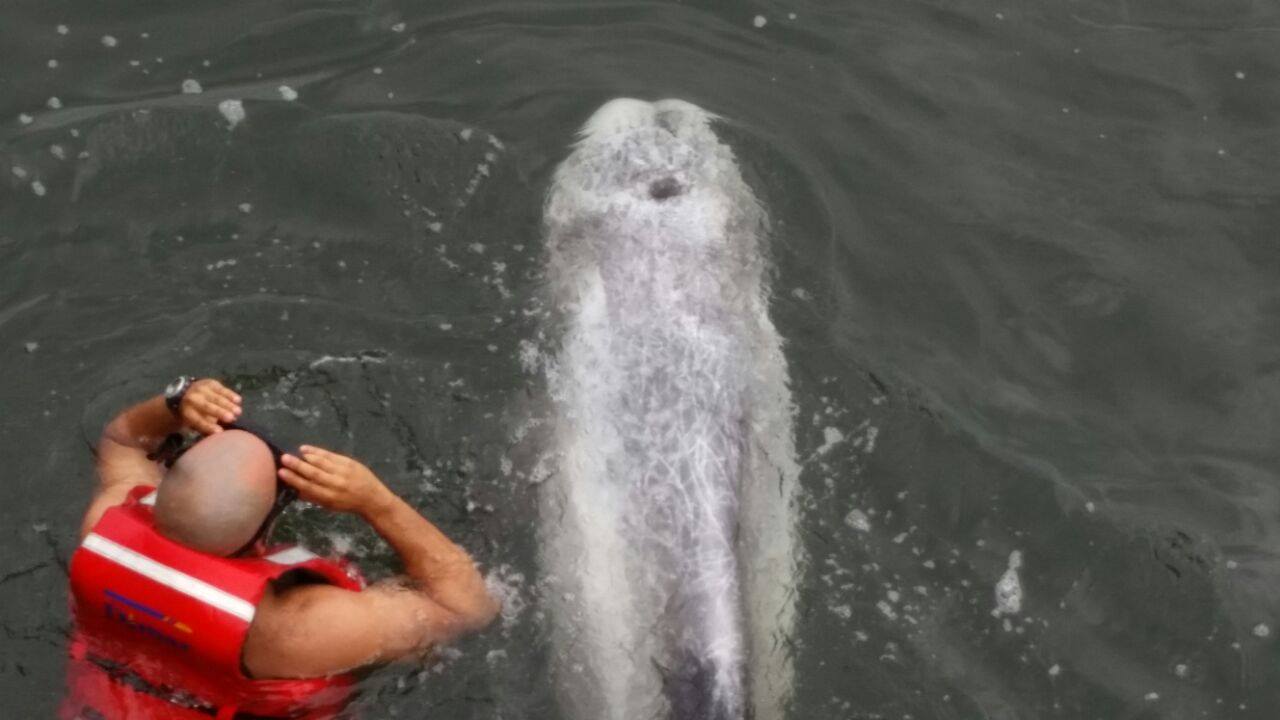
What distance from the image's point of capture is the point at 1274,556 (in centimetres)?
737

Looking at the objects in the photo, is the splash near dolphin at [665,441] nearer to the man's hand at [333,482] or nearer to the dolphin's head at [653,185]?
the dolphin's head at [653,185]

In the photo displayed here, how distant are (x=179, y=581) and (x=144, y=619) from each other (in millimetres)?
246

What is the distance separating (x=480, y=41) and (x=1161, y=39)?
14.6 feet

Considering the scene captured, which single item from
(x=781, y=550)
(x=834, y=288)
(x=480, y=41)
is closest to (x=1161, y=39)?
(x=834, y=288)

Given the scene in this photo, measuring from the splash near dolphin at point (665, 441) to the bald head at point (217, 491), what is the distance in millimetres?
1675

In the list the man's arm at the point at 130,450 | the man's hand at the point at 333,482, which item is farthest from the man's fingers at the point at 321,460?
the man's arm at the point at 130,450

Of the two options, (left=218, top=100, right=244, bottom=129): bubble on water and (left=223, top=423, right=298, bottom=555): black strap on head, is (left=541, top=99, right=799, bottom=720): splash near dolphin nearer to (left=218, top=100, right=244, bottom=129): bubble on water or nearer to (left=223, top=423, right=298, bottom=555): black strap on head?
(left=223, top=423, right=298, bottom=555): black strap on head

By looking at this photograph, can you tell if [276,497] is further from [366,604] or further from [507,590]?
[507,590]

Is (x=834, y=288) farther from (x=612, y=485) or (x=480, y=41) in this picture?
(x=480, y=41)

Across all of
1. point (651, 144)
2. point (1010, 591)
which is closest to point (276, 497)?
point (1010, 591)

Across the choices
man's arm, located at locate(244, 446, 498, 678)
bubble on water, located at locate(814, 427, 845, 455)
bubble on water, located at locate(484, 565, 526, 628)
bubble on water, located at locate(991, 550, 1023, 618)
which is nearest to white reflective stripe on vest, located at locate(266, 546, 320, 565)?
man's arm, located at locate(244, 446, 498, 678)

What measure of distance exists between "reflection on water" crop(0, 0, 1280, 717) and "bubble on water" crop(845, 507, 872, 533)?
1 centimetres

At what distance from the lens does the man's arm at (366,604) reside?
5.49 metres

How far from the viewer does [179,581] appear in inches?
210
